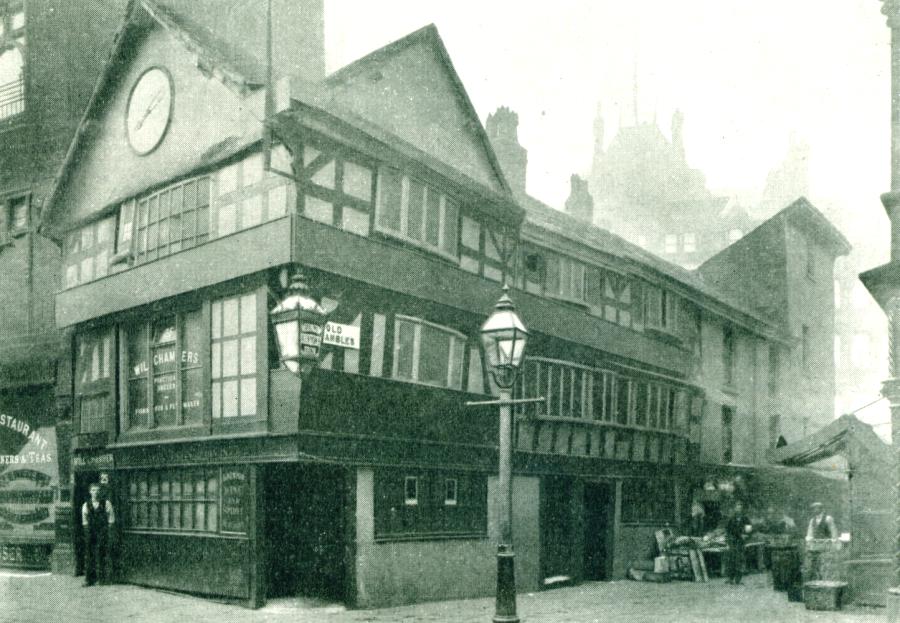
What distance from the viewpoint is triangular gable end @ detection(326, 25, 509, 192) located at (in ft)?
55.7

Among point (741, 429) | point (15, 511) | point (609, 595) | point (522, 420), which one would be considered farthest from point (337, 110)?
point (741, 429)

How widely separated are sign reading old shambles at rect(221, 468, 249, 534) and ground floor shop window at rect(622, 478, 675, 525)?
38.5 feet

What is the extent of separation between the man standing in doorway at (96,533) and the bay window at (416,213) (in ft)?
21.4

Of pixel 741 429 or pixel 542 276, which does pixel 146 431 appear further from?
pixel 741 429

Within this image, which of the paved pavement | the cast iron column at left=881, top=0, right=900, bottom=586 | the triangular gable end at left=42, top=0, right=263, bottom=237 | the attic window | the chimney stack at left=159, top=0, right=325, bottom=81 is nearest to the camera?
the cast iron column at left=881, top=0, right=900, bottom=586

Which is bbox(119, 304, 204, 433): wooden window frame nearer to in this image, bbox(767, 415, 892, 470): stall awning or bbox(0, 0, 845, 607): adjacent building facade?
bbox(0, 0, 845, 607): adjacent building facade

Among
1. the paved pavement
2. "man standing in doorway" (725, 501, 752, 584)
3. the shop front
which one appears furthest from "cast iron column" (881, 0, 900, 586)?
"man standing in doorway" (725, 501, 752, 584)

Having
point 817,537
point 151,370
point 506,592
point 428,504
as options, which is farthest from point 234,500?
point 817,537

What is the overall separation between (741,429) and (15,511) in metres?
21.1

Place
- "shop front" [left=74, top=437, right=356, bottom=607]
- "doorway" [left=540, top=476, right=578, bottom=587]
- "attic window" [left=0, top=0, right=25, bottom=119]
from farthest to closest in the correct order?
1. "attic window" [left=0, top=0, right=25, bottom=119]
2. "doorway" [left=540, top=476, right=578, bottom=587]
3. "shop front" [left=74, top=437, right=356, bottom=607]

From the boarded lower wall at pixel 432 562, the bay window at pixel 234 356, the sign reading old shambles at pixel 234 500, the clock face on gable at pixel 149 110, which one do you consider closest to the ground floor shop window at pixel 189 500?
the sign reading old shambles at pixel 234 500

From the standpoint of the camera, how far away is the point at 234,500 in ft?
50.6

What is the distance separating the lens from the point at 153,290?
16734mm

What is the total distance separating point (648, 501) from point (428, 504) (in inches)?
408
